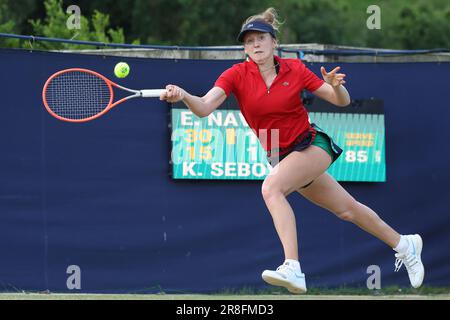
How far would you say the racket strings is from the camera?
8.90 meters

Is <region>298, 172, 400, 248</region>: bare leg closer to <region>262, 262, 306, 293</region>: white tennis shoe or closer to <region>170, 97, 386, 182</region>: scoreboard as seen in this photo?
<region>262, 262, 306, 293</region>: white tennis shoe

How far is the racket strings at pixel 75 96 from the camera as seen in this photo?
8.90m

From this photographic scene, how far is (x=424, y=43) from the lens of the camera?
31734 millimetres

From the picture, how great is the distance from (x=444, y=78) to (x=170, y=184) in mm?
2818

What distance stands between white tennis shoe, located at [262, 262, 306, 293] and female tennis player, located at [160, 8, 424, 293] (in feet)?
0.09

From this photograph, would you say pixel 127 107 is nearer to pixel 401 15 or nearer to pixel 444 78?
pixel 444 78

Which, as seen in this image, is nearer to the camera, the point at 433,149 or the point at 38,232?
the point at 38,232

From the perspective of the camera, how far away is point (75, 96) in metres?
8.91

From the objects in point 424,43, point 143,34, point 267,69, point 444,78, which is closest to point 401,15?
point 424,43

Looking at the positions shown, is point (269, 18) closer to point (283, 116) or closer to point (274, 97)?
point (274, 97)

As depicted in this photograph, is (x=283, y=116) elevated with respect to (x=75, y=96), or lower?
lower

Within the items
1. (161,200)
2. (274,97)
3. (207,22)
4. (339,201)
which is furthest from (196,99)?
(207,22)

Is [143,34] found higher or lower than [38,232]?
higher

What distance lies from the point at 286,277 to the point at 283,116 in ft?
3.68
